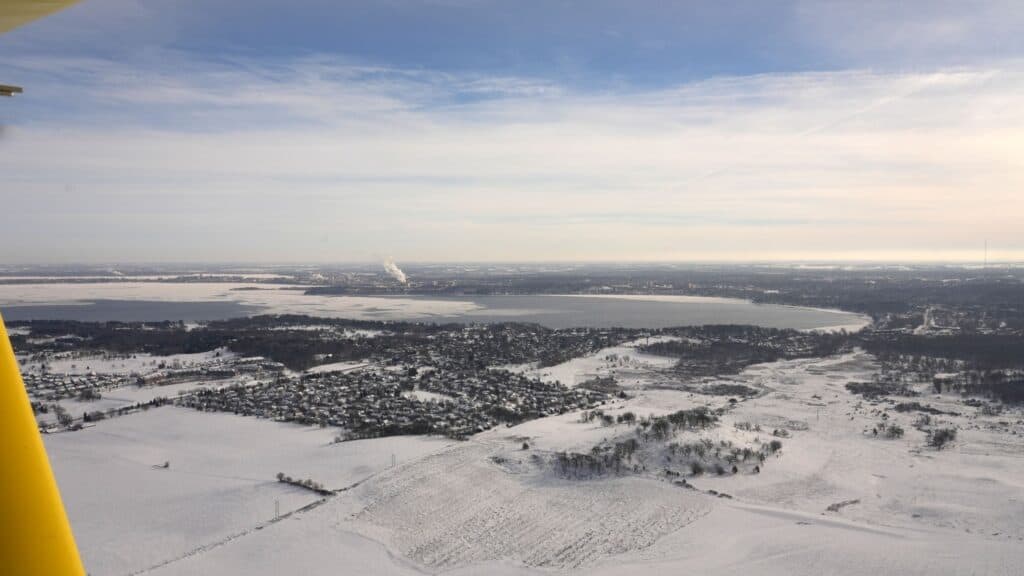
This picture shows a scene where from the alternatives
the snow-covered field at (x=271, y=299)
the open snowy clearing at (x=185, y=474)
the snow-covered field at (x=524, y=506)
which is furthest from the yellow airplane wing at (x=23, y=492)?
the snow-covered field at (x=271, y=299)

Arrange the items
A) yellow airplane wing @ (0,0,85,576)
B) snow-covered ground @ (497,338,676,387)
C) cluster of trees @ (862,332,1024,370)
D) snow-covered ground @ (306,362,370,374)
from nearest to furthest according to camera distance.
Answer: yellow airplane wing @ (0,0,85,576) < snow-covered ground @ (497,338,676,387) < snow-covered ground @ (306,362,370,374) < cluster of trees @ (862,332,1024,370)

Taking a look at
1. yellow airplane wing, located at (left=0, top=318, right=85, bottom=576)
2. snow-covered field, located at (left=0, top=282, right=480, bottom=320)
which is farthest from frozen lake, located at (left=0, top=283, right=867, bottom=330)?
yellow airplane wing, located at (left=0, top=318, right=85, bottom=576)

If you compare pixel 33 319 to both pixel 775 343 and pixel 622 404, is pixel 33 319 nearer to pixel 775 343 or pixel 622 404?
pixel 622 404

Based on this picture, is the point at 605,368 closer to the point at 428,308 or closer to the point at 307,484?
the point at 307,484

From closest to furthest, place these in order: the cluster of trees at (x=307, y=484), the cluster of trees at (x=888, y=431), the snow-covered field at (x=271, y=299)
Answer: the cluster of trees at (x=307, y=484) < the cluster of trees at (x=888, y=431) < the snow-covered field at (x=271, y=299)

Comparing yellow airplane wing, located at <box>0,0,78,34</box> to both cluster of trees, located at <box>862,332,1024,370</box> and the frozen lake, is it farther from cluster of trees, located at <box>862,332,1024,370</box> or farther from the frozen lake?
the frozen lake

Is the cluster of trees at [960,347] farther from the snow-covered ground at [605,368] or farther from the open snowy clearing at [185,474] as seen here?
the open snowy clearing at [185,474]

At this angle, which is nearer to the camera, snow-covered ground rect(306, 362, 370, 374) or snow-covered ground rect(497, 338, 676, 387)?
snow-covered ground rect(497, 338, 676, 387)

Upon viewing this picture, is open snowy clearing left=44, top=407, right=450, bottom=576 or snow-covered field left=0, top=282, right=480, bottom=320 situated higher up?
snow-covered field left=0, top=282, right=480, bottom=320
